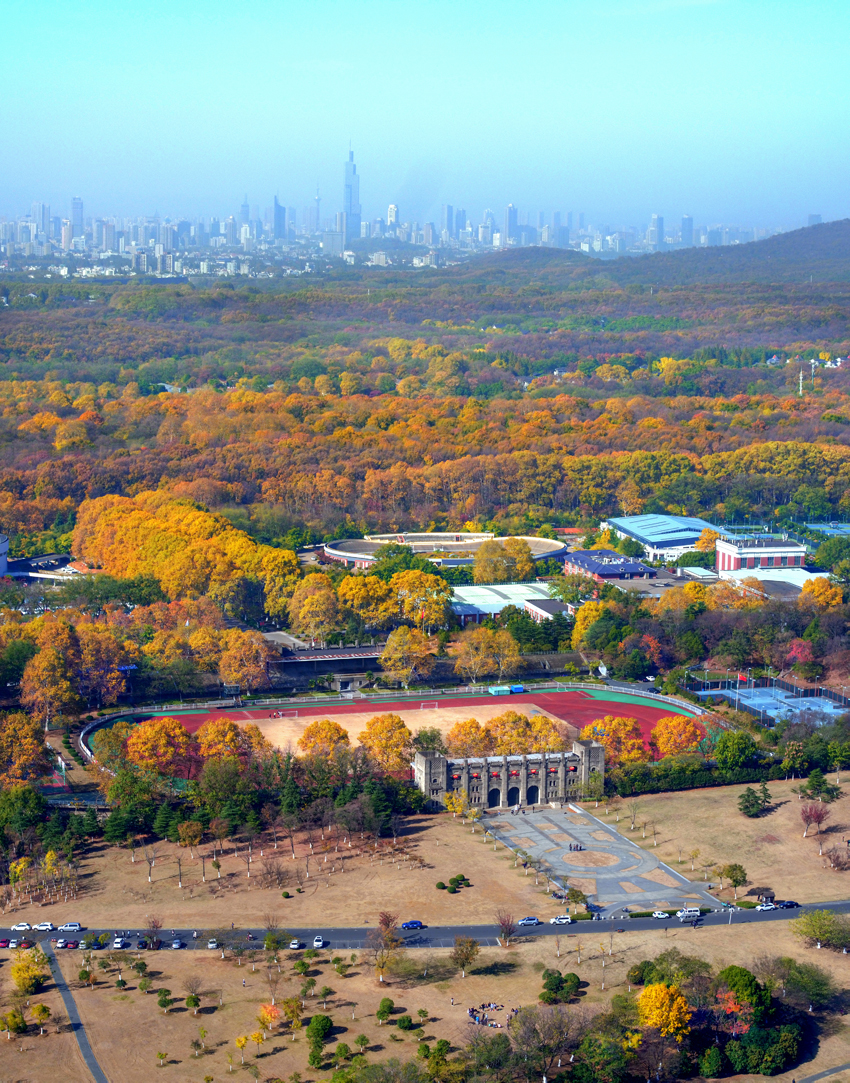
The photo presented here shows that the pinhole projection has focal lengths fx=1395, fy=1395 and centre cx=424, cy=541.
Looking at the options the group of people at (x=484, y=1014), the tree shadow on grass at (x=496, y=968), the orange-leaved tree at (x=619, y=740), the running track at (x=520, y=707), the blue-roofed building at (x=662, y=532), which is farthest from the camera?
the blue-roofed building at (x=662, y=532)

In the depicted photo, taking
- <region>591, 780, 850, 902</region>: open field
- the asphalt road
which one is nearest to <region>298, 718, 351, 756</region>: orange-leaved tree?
<region>591, 780, 850, 902</region>: open field

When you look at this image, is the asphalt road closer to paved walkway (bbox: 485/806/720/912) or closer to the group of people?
paved walkway (bbox: 485/806/720/912)

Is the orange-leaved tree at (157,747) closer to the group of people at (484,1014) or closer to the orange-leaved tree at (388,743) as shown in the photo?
the orange-leaved tree at (388,743)

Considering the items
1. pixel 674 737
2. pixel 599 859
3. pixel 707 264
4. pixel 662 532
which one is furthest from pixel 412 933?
pixel 707 264

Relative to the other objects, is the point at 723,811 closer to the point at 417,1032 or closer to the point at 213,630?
Result: the point at 417,1032

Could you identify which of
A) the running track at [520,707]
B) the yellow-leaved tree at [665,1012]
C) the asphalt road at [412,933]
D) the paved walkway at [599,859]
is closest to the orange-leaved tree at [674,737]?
the running track at [520,707]

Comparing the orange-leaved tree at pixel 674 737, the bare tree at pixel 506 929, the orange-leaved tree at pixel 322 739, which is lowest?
the bare tree at pixel 506 929
